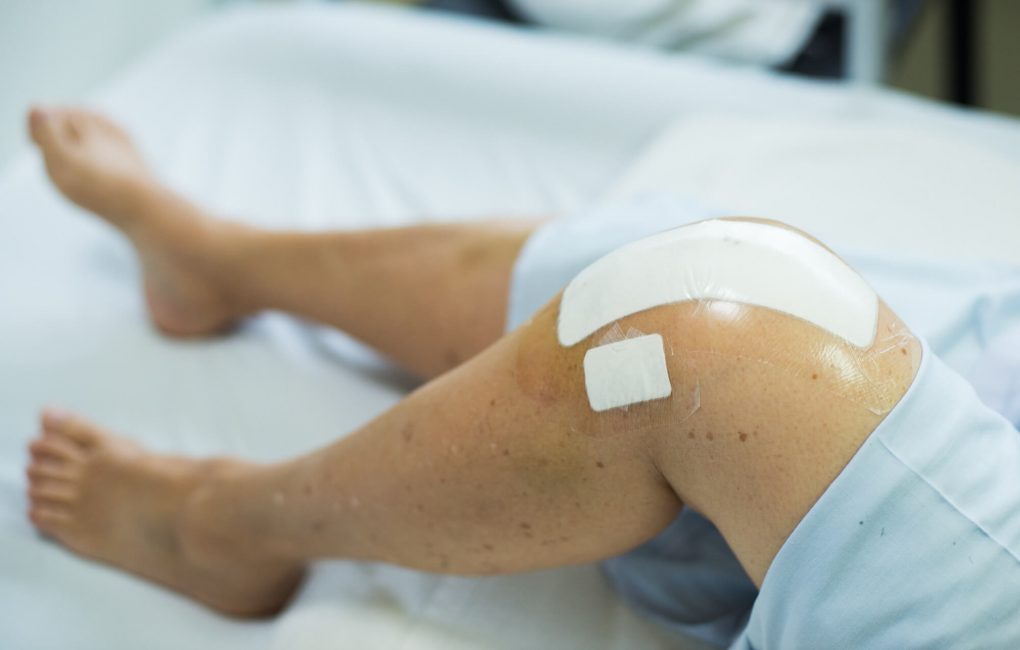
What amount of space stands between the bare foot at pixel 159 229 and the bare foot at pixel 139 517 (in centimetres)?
19

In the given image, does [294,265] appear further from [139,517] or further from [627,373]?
[627,373]

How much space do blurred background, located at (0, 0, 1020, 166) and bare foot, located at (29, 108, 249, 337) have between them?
58cm

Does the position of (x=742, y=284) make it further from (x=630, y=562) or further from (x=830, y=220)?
(x=830, y=220)

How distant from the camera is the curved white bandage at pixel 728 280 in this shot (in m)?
0.65

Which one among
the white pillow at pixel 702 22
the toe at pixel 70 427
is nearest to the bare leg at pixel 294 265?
the toe at pixel 70 427

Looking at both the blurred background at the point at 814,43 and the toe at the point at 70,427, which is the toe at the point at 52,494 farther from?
the blurred background at the point at 814,43

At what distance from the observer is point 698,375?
25.3 inches

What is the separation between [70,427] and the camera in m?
1.04

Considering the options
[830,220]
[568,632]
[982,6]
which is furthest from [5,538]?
[982,6]

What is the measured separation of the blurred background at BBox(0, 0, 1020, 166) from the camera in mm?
1720

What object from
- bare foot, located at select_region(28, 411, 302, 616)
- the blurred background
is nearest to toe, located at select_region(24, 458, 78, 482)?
bare foot, located at select_region(28, 411, 302, 616)

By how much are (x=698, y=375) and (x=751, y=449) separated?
0.17ft

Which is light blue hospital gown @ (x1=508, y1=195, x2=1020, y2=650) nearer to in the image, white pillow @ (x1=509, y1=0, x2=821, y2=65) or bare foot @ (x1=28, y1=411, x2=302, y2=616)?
bare foot @ (x1=28, y1=411, x2=302, y2=616)

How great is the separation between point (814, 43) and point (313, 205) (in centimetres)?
90
